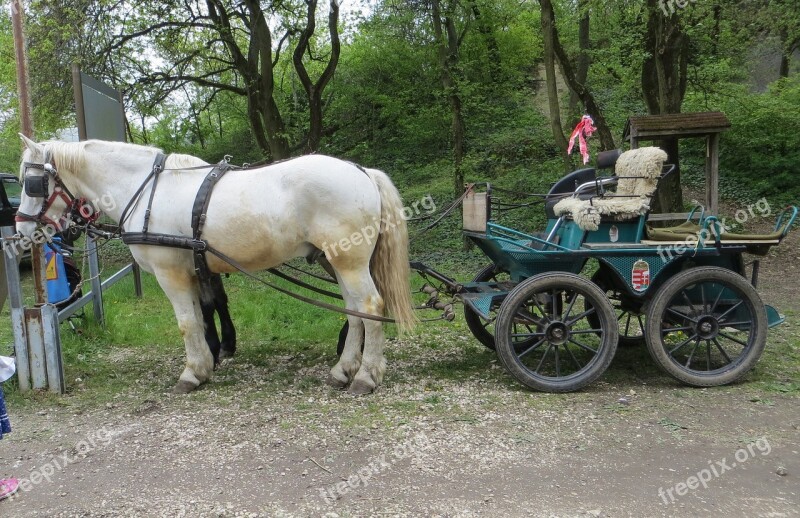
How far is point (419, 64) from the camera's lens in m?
13.9

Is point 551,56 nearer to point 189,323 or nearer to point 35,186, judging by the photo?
point 189,323

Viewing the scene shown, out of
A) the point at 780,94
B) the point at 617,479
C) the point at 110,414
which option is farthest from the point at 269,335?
the point at 780,94

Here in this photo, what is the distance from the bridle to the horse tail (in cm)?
219

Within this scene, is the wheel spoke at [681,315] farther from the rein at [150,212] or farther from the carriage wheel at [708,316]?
the rein at [150,212]

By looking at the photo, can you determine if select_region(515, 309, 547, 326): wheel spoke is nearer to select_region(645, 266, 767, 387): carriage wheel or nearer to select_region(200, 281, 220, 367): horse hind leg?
select_region(645, 266, 767, 387): carriage wheel

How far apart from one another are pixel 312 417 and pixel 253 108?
850 centimetres

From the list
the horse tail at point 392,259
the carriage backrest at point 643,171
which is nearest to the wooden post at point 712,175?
the carriage backrest at point 643,171

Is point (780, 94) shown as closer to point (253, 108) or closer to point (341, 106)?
point (341, 106)

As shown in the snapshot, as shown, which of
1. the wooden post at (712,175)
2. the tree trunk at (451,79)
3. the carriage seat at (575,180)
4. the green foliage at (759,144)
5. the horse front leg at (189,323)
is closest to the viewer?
the horse front leg at (189,323)

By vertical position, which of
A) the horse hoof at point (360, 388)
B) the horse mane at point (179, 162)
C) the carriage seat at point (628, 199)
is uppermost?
the horse mane at point (179, 162)

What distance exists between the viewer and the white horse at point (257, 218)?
12.5 ft

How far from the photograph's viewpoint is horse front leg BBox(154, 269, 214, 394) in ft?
13.0

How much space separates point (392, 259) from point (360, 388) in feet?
3.24

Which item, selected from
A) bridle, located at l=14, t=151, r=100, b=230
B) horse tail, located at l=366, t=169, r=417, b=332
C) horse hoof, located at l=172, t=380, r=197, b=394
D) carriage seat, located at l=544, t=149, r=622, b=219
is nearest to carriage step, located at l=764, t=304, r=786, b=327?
carriage seat, located at l=544, t=149, r=622, b=219
